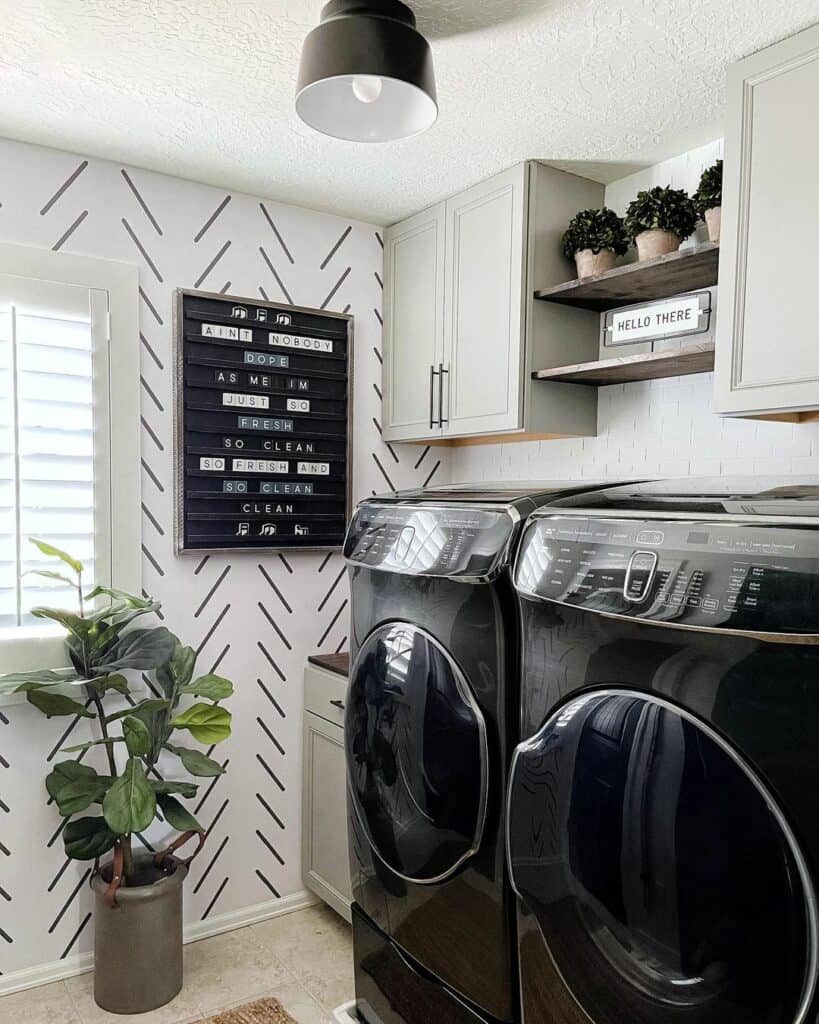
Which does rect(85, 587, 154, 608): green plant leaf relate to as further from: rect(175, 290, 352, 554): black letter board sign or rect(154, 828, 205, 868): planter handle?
rect(154, 828, 205, 868): planter handle

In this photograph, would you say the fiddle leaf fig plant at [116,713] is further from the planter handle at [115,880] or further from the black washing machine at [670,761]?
the black washing machine at [670,761]

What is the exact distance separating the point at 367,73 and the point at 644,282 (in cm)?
106

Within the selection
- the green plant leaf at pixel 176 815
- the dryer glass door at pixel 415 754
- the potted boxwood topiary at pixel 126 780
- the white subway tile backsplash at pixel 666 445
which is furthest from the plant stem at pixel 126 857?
the white subway tile backsplash at pixel 666 445

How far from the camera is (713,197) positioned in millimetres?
1892

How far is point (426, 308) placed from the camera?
2740 mm

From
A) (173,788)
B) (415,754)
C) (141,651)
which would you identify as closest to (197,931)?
(173,788)

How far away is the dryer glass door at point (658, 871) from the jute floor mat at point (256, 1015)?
4.16 feet

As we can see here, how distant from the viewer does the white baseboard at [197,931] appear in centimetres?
229

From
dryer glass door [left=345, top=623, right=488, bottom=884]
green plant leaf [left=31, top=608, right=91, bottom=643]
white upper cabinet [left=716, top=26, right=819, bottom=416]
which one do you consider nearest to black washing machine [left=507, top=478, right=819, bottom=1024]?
dryer glass door [left=345, top=623, right=488, bottom=884]

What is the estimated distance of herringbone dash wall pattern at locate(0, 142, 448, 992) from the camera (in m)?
2.30

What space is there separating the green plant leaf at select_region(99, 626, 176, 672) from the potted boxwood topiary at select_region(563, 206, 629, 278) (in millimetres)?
1605

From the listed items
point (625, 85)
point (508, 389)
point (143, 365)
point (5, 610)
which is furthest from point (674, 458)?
point (5, 610)

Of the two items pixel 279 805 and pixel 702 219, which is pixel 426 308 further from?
pixel 279 805

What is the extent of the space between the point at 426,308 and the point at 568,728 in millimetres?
1844
